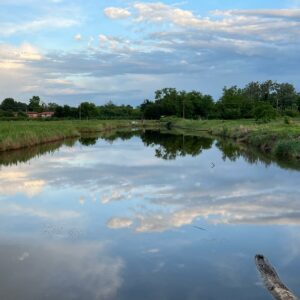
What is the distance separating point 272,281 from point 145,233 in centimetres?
356

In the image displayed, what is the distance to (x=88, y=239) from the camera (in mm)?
8930

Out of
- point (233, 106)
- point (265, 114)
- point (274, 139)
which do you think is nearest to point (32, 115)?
point (233, 106)

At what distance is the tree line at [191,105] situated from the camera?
8175 cm

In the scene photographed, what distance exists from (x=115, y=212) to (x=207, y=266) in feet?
14.0

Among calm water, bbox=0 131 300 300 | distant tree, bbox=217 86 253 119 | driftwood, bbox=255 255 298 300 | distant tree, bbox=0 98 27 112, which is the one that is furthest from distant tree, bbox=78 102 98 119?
driftwood, bbox=255 255 298 300

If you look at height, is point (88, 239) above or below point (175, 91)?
below

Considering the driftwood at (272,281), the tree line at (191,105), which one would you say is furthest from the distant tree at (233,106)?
the driftwood at (272,281)

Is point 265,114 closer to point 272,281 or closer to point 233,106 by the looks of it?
point 233,106

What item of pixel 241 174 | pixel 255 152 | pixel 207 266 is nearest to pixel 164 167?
pixel 241 174

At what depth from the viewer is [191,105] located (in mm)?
88938

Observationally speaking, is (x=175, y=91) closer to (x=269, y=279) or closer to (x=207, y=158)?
(x=207, y=158)

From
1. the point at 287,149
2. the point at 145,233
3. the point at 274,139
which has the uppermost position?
the point at 274,139

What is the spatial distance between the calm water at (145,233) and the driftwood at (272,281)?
14 cm

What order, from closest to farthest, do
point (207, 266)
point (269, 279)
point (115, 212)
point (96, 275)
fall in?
point (269, 279), point (96, 275), point (207, 266), point (115, 212)
